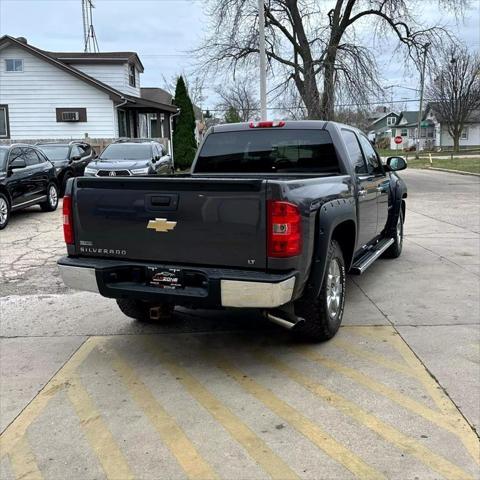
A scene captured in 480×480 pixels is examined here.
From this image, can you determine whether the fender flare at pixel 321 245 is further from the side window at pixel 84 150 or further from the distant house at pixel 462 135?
the distant house at pixel 462 135

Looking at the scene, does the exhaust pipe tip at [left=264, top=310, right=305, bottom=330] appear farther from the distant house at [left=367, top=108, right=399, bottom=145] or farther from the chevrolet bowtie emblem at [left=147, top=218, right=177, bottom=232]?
the distant house at [left=367, top=108, right=399, bottom=145]

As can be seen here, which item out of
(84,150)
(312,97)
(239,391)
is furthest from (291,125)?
(312,97)

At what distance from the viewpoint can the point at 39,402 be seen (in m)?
3.76

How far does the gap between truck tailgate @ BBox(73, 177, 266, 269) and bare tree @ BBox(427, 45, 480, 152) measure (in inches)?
1963

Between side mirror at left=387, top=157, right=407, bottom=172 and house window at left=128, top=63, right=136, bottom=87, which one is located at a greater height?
house window at left=128, top=63, right=136, bottom=87

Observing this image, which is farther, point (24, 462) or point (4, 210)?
point (4, 210)

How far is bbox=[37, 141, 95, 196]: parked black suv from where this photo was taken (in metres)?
15.9

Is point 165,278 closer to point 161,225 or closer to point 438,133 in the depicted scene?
point 161,225

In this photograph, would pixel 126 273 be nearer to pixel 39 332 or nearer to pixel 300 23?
pixel 39 332

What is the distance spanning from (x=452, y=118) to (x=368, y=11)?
3426 centimetres

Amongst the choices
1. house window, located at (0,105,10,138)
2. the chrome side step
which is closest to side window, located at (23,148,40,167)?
the chrome side step

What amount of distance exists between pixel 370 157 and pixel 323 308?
2.81m

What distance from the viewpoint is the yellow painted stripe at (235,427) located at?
2953 millimetres

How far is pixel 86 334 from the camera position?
5.09 m
